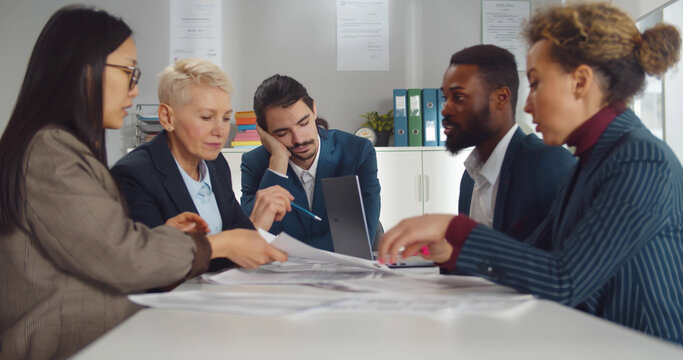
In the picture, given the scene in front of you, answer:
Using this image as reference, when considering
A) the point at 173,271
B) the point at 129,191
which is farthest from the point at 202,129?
the point at 173,271

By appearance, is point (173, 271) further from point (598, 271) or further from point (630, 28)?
point (630, 28)

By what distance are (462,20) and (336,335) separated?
147 inches

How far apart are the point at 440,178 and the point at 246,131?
1.35 meters

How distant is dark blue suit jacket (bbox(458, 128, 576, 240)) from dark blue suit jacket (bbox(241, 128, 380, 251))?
860 mm

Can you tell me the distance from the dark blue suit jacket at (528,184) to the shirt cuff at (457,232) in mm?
576

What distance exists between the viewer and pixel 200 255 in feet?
3.37

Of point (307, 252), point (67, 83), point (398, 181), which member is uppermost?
point (67, 83)

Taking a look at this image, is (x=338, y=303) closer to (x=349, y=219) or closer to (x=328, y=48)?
(x=349, y=219)

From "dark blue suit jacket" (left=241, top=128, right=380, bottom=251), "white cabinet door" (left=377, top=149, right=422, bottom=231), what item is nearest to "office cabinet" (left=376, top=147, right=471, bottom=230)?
"white cabinet door" (left=377, top=149, right=422, bottom=231)

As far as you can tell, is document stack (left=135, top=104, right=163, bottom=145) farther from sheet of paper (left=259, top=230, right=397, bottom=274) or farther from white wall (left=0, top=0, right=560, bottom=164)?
sheet of paper (left=259, top=230, right=397, bottom=274)

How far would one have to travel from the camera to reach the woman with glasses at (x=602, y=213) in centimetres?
85

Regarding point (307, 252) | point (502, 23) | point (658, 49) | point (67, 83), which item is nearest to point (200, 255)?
point (307, 252)

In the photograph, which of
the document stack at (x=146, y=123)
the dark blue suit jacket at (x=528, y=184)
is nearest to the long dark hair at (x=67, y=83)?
the dark blue suit jacket at (x=528, y=184)

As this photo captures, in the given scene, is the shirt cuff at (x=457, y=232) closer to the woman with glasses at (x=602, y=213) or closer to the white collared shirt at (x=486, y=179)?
the woman with glasses at (x=602, y=213)
